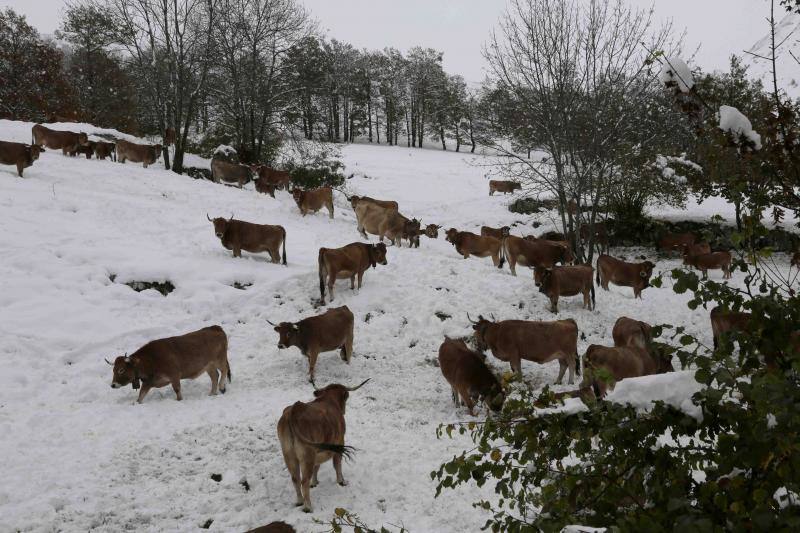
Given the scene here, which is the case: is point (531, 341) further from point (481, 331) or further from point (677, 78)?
Answer: point (677, 78)

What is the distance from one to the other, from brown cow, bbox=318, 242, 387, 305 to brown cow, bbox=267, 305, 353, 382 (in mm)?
2198

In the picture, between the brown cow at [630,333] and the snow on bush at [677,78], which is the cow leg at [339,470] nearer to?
the snow on bush at [677,78]

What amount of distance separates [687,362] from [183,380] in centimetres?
817

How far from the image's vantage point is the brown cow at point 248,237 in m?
13.1

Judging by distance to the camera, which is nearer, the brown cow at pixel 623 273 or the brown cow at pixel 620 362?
the brown cow at pixel 620 362

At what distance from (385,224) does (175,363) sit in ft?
33.6

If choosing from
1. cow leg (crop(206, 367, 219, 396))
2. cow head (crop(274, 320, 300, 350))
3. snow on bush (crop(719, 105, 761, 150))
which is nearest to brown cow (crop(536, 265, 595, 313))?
cow head (crop(274, 320, 300, 350))

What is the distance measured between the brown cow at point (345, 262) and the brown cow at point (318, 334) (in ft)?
7.21

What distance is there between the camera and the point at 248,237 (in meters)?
13.1

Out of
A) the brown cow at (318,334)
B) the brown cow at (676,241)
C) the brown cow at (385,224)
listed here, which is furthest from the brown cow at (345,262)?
the brown cow at (676,241)

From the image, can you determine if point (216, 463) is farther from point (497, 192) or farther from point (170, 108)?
point (497, 192)

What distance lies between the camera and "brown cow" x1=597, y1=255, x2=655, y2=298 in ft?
45.7

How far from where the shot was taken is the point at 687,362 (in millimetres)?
2160

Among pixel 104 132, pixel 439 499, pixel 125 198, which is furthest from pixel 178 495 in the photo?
pixel 104 132
